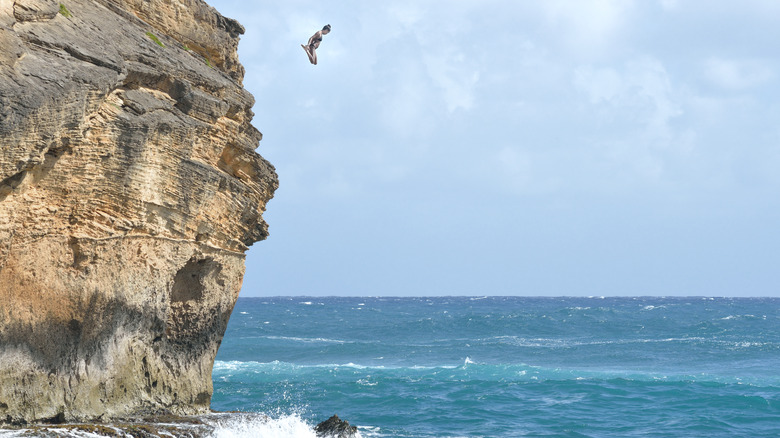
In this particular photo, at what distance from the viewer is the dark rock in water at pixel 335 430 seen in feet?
45.0

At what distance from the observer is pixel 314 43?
51.7 feet

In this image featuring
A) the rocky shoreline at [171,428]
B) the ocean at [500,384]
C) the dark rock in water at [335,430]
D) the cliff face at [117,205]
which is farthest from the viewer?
the ocean at [500,384]

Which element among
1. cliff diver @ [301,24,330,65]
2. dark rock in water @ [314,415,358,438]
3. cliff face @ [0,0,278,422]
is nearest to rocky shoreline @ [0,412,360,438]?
dark rock in water @ [314,415,358,438]

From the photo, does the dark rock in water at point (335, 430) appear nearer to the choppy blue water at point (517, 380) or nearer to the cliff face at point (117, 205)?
the choppy blue water at point (517, 380)

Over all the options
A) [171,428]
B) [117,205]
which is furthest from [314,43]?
[171,428]

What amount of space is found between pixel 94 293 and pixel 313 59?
667 centimetres

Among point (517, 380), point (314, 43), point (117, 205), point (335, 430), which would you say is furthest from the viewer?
point (517, 380)

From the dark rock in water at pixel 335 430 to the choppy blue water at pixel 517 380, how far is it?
0.70m

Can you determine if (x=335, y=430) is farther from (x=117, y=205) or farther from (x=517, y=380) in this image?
(x=517, y=380)

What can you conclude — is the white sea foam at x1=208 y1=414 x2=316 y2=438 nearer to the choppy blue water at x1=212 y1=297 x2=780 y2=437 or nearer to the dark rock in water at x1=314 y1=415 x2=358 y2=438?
the dark rock in water at x1=314 y1=415 x2=358 y2=438

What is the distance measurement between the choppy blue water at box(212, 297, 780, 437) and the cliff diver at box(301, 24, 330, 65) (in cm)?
702

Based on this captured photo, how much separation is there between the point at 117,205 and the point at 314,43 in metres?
6.02

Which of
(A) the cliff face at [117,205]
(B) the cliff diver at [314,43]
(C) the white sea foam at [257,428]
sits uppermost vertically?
(B) the cliff diver at [314,43]

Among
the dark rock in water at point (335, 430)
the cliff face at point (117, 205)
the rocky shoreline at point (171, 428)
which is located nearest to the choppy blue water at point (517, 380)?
the dark rock in water at point (335, 430)
